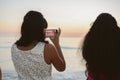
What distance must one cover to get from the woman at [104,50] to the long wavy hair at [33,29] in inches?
14.2

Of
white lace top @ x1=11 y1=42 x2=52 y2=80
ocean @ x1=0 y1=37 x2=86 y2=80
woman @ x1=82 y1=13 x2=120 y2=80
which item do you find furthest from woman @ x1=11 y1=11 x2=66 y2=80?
ocean @ x1=0 y1=37 x2=86 y2=80

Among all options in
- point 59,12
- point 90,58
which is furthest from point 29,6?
point 90,58

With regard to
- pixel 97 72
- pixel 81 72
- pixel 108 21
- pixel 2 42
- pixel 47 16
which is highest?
pixel 108 21

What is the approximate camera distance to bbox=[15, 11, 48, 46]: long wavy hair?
1522mm

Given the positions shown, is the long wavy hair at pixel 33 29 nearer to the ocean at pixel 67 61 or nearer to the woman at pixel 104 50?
the woman at pixel 104 50

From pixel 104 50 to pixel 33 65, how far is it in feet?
1.49

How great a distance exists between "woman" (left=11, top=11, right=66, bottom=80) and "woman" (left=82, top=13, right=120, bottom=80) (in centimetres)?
29

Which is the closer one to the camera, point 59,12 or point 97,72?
point 97,72

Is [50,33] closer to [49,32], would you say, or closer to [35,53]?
[49,32]

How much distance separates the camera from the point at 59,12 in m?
2.52

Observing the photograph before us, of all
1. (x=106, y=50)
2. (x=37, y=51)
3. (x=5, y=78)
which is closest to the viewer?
(x=106, y=50)

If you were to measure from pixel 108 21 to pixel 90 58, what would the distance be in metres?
0.17

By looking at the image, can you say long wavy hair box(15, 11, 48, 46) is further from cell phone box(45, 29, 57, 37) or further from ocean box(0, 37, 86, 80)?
ocean box(0, 37, 86, 80)

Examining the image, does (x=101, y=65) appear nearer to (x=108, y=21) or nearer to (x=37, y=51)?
(x=108, y=21)
